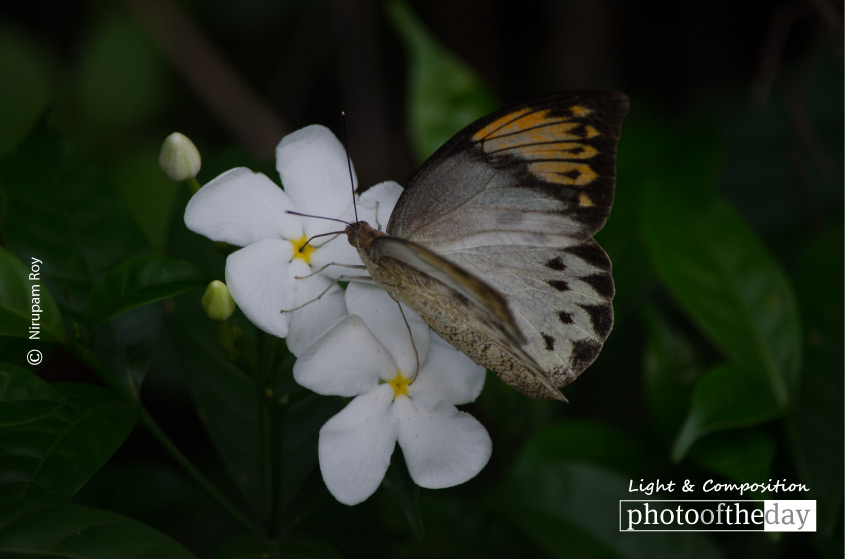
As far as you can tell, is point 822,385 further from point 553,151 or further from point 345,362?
point 345,362

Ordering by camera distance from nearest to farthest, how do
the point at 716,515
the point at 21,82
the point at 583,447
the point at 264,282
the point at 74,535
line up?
the point at 74,535
the point at 264,282
the point at 716,515
the point at 583,447
the point at 21,82

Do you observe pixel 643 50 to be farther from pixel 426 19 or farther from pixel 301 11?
pixel 301 11

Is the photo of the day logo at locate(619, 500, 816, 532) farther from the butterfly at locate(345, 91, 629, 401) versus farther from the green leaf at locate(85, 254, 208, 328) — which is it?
the green leaf at locate(85, 254, 208, 328)

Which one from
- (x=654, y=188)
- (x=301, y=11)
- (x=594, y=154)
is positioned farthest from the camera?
(x=301, y=11)

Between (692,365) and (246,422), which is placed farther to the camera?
(692,365)

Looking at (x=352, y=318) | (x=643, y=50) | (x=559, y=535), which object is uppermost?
(x=643, y=50)

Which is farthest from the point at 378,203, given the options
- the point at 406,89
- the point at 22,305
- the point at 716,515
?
Answer: the point at 406,89

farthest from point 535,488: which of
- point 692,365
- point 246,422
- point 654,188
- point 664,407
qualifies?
point 654,188
